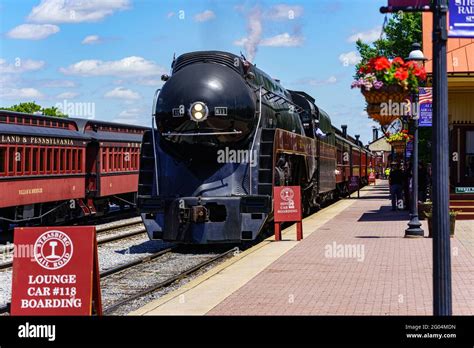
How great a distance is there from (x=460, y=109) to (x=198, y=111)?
1182 cm

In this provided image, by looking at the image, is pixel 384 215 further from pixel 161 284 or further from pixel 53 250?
pixel 53 250

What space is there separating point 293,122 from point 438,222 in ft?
53.8

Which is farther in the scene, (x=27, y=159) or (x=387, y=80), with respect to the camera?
(x=27, y=159)

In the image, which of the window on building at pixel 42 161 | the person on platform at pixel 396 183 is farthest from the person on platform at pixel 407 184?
the window on building at pixel 42 161

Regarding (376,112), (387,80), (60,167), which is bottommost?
(60,167)

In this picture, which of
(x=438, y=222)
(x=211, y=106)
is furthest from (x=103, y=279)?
(x=438, y=222)

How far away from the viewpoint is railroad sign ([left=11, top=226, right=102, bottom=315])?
7855 millimetres

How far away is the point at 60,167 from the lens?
23.7m

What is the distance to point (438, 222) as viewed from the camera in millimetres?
6027

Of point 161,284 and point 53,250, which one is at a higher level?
point 53,250

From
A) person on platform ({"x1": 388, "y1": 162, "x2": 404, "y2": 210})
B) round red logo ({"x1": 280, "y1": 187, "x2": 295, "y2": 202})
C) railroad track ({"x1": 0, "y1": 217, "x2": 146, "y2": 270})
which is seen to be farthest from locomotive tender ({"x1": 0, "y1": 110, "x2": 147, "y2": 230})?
person on platform ({"x1": 388, "y1": 162, "x2": 404, "y2": 210})

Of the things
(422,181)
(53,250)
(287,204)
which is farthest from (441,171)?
(422,181)

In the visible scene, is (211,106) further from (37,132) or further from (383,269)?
(37,132)
